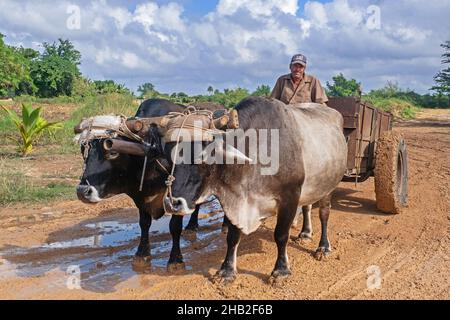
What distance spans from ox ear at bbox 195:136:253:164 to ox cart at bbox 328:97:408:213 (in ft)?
9.53

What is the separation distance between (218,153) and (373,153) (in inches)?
160

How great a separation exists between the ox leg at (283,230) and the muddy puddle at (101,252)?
102cm

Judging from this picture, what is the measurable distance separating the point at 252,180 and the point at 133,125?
1.42 metres

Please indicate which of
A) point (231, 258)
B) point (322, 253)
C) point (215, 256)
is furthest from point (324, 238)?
point (231, 258)

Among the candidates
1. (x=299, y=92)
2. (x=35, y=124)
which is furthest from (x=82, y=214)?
(x=35, y=124)

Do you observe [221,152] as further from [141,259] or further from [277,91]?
[277,91]

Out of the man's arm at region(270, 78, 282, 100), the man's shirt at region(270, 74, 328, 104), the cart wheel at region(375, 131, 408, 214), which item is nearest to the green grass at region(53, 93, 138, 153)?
the man's arm at region(270, 78, 282, 100)

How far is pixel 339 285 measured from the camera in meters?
4.95

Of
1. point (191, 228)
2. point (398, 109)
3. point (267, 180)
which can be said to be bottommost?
point (398, 109)

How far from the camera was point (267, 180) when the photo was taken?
492 centimetres

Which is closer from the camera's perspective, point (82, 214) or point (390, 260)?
point (390, 260)

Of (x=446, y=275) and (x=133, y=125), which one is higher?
(x=133, y=125)

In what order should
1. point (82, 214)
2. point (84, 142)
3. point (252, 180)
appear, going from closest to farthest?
point (252, 180) < point (84, 142) < point (82, 214)
